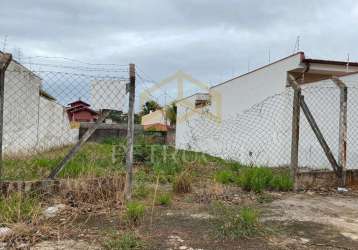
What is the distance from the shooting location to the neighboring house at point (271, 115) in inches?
366

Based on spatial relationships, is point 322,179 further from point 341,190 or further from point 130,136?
point 130,136

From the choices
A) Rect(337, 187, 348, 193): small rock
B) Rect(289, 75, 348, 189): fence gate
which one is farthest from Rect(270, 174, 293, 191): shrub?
Rect(337, 187, 348, 193): small rock

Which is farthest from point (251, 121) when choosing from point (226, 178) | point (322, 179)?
point (226, 178)

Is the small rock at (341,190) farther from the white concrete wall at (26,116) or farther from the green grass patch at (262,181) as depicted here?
the white concrete wall at (26,116)

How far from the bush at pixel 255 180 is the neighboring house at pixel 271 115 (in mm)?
2093

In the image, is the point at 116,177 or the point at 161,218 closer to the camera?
the point at 161,218

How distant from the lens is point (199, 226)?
402 centimetres

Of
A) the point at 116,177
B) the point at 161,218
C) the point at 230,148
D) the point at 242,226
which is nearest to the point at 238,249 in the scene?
the point at 242,226

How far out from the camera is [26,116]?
10484 mm

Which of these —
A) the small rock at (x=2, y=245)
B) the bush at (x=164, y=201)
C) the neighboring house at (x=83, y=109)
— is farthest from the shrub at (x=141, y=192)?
the small rock at (x=2, y=245)

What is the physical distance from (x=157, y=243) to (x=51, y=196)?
2.13 meters

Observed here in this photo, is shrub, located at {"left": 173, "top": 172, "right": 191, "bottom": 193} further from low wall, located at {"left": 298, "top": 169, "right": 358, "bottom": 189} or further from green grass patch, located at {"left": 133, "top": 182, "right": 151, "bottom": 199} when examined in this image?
low wall, located at {"left": 298, "top": 169, "right": 358, "bottom": 189}

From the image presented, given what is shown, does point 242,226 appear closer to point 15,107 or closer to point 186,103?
point 15,107

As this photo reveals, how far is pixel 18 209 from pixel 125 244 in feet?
4.62
